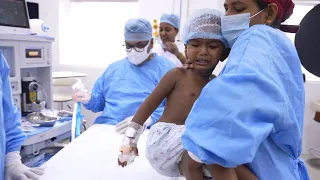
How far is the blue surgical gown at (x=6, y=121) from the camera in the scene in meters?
1.11

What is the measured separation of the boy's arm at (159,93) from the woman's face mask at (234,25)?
0.32 metres

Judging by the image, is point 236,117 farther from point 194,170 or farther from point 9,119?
point 9,119

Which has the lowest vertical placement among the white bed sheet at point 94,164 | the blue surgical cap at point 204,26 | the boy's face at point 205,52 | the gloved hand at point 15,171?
the white bed sheet at point 94,164

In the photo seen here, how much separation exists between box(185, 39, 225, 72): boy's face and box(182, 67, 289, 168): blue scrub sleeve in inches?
15.6

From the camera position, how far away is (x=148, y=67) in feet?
7.30

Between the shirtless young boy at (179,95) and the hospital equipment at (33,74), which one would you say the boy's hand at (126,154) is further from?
the hospital equipment at (33,74)

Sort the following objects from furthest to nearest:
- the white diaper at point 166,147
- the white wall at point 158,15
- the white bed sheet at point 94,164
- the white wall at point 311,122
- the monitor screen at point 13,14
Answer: the white wall at point 311,122 < the white wall at point 158,15 < the monitor screen at point 13,14 < the white bed sheet at point 94,164 < the white diaper at point 166,147

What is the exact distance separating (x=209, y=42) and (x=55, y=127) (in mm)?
1516

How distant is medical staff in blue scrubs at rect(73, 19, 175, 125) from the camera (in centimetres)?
208

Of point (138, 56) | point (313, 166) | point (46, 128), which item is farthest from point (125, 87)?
point (313, 166)

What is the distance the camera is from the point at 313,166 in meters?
3.36

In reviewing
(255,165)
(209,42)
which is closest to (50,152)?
(209,42)

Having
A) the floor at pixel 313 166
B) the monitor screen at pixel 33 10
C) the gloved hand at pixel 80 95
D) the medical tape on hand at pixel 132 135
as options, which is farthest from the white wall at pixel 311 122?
the monitor screen at pixel 33 10

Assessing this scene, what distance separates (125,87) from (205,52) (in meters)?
1.28
